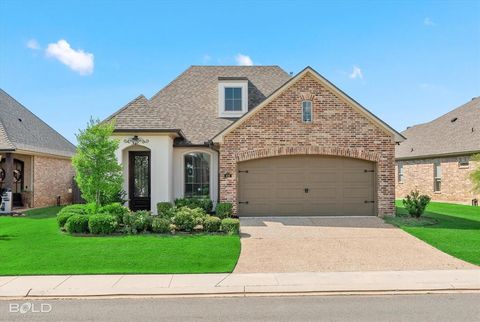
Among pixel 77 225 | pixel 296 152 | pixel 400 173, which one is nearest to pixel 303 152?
pixel 296 152

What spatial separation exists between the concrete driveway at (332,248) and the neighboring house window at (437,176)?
1333 cm

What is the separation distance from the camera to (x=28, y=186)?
19.9 metres

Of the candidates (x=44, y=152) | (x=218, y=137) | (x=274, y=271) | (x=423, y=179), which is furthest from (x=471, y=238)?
(x=44, y=152)

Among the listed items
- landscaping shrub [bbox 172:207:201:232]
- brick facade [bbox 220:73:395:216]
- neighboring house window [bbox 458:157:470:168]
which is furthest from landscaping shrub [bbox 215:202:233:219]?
neighboring house window [bbox 458:157:470:168]

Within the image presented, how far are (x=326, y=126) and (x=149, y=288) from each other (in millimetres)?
10027

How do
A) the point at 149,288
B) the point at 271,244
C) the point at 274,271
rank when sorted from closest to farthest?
the point at 149,288 < the point at 274,271 < the point at 271,244

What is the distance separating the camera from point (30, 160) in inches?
790

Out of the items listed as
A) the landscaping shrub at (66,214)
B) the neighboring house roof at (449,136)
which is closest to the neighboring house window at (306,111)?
the landscaping shrub at (66,214)

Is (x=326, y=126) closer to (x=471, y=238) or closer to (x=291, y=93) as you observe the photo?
(x=291, y=93)

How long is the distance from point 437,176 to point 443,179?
36.4 inches

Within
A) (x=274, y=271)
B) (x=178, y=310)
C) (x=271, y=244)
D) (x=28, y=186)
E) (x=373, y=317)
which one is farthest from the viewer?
(x=28, y=186)

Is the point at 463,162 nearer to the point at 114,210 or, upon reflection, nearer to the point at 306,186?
the point at 306,186

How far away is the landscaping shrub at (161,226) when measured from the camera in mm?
11711

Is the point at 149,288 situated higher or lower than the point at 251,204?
lower
